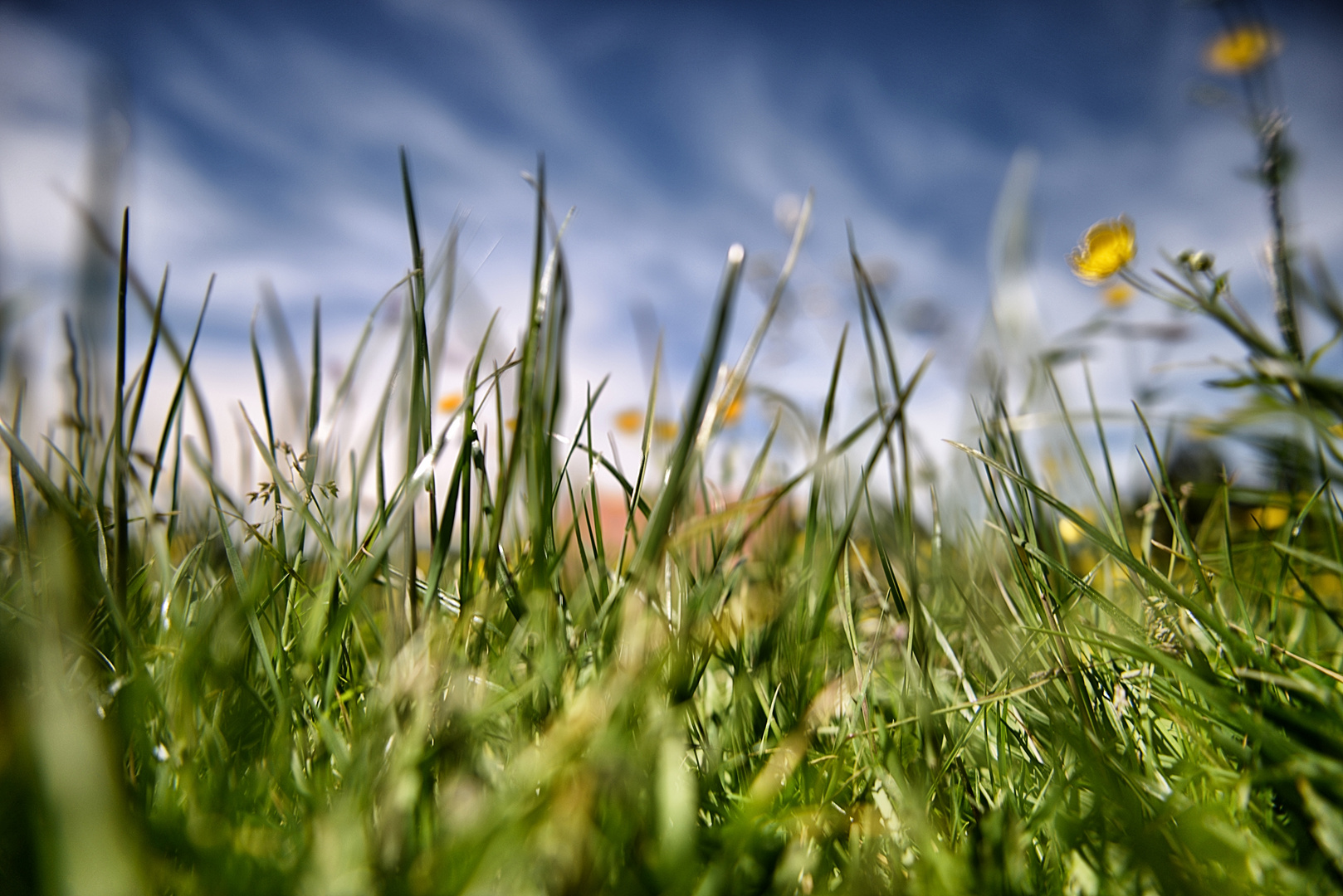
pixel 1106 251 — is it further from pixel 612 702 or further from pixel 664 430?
pixel 612 702

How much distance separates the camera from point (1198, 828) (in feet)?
1.47

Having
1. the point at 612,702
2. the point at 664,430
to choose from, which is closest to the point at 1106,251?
the point at 664,430

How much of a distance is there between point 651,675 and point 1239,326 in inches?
27.5

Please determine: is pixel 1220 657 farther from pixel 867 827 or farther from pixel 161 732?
pixel 161 732

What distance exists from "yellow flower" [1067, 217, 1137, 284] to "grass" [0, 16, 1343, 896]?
0.53ft

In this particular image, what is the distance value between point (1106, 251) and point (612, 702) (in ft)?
3.49

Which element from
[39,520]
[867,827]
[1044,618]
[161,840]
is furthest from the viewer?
[39,520]

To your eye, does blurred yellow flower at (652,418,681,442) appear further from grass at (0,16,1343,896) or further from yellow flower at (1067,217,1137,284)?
yellow flower at (1067,217,1137,284)

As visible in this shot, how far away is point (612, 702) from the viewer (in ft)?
1.44

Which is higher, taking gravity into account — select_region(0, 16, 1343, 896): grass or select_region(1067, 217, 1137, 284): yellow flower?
select_region(1067, 217, 1137, 284): yellow flower

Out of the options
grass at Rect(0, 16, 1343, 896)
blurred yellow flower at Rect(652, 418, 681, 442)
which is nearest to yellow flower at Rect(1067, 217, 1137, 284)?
grass at Rect(0, 16, 1343, 896)

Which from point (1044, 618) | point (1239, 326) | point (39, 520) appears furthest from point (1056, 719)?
point (39, 520)

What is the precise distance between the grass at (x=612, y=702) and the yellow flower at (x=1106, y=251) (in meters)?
0.16

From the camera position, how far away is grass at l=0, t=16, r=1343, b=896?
39 centimetres
